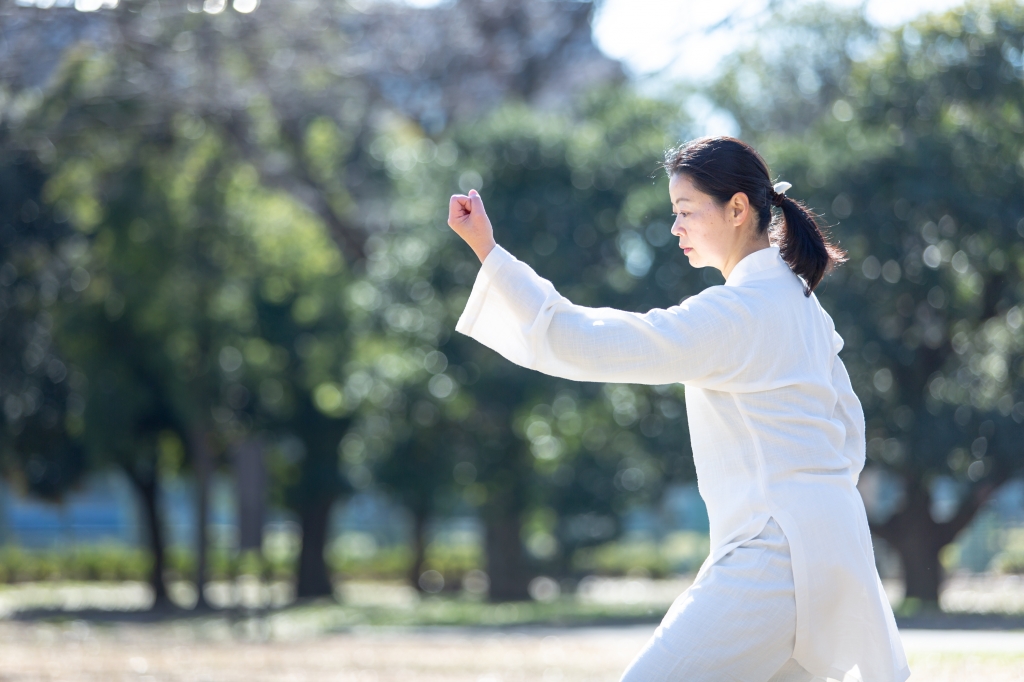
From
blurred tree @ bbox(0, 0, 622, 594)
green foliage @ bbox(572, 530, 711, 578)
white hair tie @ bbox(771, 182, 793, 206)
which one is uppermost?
blurred tree @ bbox(0, 0, 622, 594)

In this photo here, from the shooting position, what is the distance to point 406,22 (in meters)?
20.2

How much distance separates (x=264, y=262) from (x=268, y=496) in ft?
18.4

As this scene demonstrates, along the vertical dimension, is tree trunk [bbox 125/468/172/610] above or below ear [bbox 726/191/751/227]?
below

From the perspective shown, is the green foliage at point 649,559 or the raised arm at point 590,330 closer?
the raised arm at point 590,330

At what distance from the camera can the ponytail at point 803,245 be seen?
2.61 m

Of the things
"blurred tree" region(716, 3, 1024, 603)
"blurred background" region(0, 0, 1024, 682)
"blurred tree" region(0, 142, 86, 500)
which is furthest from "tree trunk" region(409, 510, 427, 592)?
"blurred tree" region(716, 3, 1024, 603)

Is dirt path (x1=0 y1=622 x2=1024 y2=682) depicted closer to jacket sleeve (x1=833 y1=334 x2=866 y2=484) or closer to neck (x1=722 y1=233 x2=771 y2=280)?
jacket sleeve (x1=833 y1=334 x2=866 y2=484)

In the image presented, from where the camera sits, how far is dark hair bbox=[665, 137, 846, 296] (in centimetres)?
251

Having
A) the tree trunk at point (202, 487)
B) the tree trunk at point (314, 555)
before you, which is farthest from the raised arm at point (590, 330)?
the tree trunk at point (314, 555)

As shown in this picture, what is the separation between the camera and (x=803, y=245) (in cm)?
263

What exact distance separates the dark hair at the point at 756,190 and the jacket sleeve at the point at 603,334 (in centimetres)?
28

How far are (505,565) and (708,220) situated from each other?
1818 cm

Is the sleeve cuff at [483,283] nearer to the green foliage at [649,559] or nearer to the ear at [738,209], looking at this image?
the ear at [738,209]

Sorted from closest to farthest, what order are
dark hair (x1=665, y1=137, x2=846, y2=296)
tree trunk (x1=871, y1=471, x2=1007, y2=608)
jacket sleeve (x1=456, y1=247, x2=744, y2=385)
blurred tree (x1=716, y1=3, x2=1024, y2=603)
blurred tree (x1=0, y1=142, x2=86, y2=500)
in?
jacket sleeve (x1=456, y1=247, x2=744, y2=385)
dark hair (x1=665, y1=137, x2=846, y2=296)
blurred tree (x1=716, y1=3, x2=1024, y2=603)
tree trunk (x1=871, y1=471, x2=1007, y2=608)
blurred tree (x1=0, y1=142, x2=86, y2=500)
